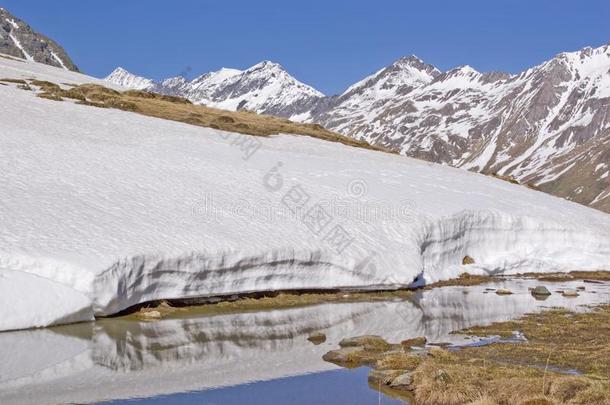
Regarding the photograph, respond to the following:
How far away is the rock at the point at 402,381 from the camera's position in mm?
18141

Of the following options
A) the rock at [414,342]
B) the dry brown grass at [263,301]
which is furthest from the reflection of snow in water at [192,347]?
the rock at [414,342]

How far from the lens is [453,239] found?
156 feet

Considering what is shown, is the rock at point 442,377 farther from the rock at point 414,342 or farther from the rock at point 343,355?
the rock at point 414,342

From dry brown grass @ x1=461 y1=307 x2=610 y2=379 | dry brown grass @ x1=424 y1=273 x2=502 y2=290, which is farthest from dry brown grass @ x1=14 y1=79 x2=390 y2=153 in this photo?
dry brown grass @ x1=461 y1=307 x2=610 y2=379

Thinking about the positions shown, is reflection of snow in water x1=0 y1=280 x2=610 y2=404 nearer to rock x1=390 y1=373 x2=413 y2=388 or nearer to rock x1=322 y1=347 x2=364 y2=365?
rock x1=322 y1=347 x2=364 y2=365

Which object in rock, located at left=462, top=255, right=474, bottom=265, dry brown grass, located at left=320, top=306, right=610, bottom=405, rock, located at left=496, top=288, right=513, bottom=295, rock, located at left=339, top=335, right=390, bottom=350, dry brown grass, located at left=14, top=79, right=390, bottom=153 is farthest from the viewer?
dry brown grass, located at left=14, top=79, right=390, bottom=153

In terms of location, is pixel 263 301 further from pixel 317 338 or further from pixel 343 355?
pixel 343 355

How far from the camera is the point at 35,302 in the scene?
23.5 m

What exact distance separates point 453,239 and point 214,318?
937 inches

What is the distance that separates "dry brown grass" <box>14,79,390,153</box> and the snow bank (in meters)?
41.4

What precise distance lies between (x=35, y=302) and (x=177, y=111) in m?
50.9

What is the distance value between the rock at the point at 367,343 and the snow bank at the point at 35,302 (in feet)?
31.1

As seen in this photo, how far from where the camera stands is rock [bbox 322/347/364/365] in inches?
833

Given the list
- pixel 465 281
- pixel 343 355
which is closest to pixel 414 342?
pixel 343 355
